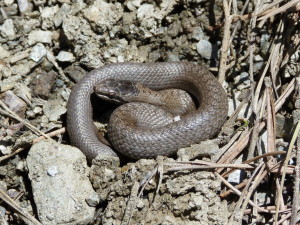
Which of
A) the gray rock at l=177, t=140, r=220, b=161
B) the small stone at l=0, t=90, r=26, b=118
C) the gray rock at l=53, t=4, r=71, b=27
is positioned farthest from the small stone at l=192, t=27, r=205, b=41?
the small stone at l=0, t=90, r=26, b=118

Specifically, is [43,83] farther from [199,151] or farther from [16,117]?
[199,151]

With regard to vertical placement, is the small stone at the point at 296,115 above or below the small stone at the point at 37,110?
above

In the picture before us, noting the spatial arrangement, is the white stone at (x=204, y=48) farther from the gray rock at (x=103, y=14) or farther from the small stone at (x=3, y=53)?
the small stone at (x=3, y=53)

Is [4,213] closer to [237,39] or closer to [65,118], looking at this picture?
[65,118]

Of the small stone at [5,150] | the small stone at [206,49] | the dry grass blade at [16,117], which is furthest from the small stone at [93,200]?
the small stone at [206,49]

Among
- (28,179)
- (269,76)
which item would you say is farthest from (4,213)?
(269,76)
